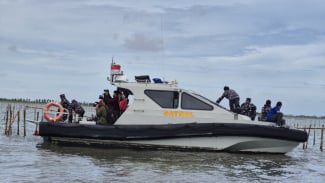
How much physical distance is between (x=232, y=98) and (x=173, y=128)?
2285mm

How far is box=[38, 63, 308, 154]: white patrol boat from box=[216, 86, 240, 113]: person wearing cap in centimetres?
72

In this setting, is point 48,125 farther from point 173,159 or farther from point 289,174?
point 289,174

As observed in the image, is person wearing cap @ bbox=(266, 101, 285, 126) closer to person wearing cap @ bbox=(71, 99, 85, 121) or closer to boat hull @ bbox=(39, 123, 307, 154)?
boat hull @ bbox=(39, 123, 307, 154)

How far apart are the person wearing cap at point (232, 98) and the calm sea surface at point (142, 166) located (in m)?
1.60

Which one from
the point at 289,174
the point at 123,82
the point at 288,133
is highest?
the point at 123,82

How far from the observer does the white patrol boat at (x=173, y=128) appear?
13688 mm

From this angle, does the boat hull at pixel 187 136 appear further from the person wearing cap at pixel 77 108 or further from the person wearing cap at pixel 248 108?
the person wearing cap at pixel 77 108

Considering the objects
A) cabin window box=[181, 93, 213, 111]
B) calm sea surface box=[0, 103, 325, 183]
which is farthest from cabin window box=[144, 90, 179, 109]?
calm sea surface box=[0, 103, 325, 183]

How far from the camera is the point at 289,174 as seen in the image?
11.5 meters

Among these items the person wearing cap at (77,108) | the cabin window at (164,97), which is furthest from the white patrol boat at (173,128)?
the person wearing cap at (77,108)

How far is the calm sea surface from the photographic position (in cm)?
991

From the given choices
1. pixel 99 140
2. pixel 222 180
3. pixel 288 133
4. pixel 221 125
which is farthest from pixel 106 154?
pixel 288 133

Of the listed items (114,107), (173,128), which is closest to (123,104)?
(114,107)

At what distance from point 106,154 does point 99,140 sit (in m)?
0.99
